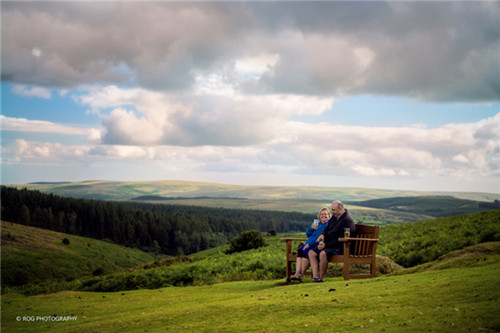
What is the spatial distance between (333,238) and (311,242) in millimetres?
783

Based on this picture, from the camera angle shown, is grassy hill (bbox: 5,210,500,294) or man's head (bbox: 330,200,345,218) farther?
grassy hill (bbox: 5,210,500,294)

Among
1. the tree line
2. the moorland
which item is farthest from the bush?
the tree line

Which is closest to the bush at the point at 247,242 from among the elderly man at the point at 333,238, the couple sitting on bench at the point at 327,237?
the couple sitting on bench at the point at 327,237

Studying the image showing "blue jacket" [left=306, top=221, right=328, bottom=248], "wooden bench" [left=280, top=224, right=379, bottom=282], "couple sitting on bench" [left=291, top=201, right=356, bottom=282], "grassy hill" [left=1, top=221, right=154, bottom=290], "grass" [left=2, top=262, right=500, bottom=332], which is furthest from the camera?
"grassy hill" [left=1, top=221, right=154, bottom=290]

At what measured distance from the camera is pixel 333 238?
548 inches

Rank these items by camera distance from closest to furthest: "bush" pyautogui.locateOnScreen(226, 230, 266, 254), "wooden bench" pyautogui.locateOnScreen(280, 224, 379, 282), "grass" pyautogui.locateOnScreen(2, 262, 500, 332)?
"grass" pyautogui.locateOnScreen(2, 262, 500, 332) < "wooden bench" pyautogui.locateOnScreen(280, 224, 379, 282) < "bush" pyautogui.locateOnScreen(226, 230, 266, 254)

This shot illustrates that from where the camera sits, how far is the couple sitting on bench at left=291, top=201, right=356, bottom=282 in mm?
13602

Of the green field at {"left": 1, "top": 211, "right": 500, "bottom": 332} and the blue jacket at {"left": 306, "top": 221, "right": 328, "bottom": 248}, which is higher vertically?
the blue jacket at {"left": 306, "top": 221, "right": 328, "bottom": 248}

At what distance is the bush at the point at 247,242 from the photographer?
42.9 m

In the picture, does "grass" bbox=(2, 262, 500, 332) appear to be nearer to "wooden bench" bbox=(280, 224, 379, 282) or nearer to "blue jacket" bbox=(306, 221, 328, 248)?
"wooden bench" bbox=(280, 224, 379, 282)

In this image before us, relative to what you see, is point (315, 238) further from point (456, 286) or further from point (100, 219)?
point (100, 219)

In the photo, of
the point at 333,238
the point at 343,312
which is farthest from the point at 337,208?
the point at 343,312

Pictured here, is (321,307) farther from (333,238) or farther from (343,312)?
(333,238)

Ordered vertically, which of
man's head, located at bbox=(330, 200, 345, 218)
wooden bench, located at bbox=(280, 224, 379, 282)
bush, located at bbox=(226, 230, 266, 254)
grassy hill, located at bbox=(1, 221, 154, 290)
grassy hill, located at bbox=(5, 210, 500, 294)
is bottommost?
grassy hill, located at bbox=(1, 221, 154, 290)
